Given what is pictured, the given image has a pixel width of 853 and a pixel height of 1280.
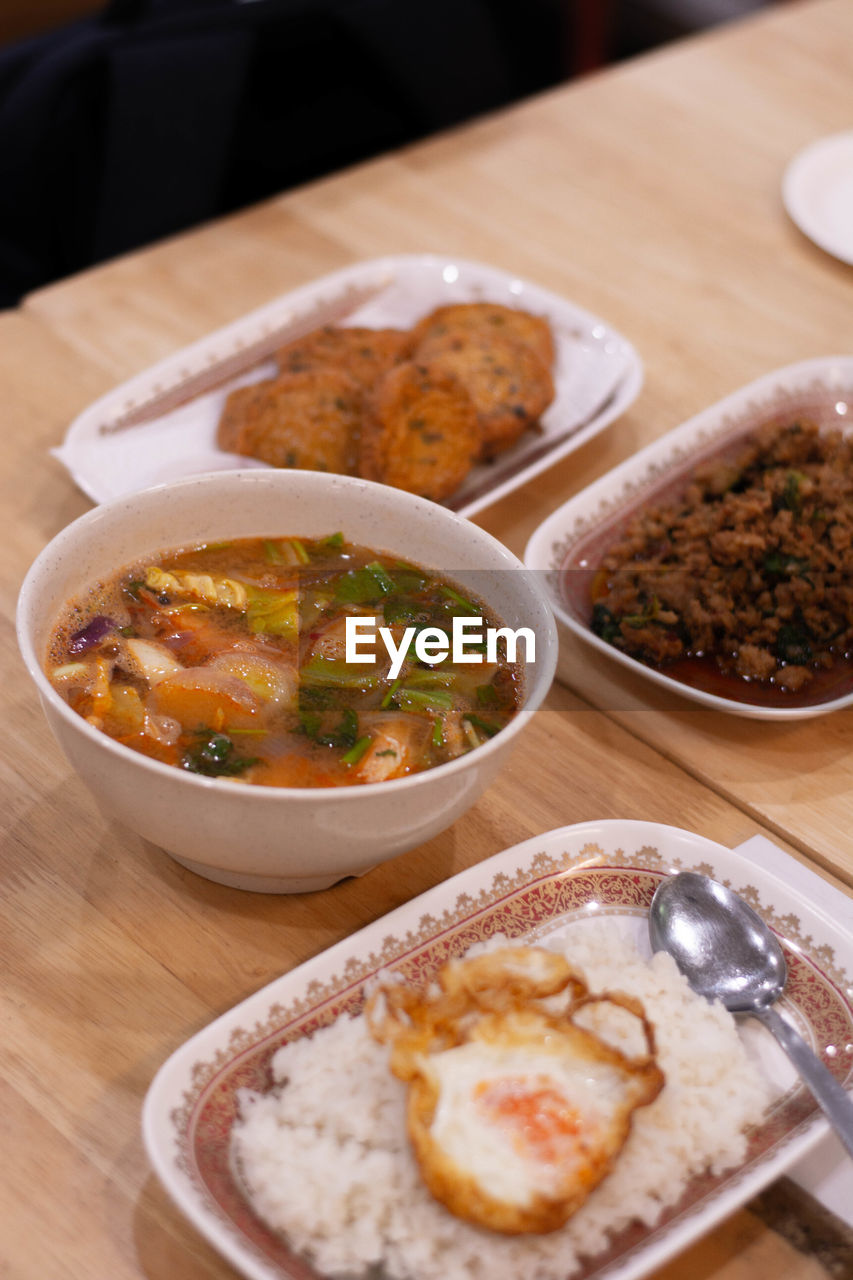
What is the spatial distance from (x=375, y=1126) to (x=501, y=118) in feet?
8.42

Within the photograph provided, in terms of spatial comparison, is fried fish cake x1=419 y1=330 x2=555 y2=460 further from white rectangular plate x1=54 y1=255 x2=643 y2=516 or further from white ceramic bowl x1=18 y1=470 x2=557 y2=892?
white ceramic bowl x1=18 y1=470 x2=557 y2=892

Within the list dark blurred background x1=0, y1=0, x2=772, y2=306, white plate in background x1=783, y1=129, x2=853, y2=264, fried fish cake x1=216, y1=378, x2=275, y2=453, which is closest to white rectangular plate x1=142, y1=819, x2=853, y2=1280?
fried fish cake x1=216, y1=378, x2=275, y2=453

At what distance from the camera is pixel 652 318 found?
2.45 metres

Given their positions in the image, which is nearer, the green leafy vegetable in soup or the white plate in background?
the green leafy vegetable in soup

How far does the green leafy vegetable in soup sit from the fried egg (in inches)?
9.9

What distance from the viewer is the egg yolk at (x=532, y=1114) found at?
103cm

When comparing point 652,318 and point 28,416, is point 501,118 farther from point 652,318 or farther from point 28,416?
point 28,416

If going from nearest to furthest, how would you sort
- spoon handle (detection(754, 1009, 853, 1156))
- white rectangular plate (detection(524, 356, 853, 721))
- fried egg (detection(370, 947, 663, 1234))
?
fried egg (detection(370, 947, 663, 1234)), spoon handle (detection(754, 1009, 853, 1156)), white rectangular plate (detection(524, 356, 853, 721))

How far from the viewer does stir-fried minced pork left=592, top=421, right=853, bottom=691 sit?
1.70 m

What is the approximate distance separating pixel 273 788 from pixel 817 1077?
57 centimetres

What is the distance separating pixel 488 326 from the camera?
2.19 meters

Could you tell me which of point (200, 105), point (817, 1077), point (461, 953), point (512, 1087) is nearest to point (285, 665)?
point (461, 953)

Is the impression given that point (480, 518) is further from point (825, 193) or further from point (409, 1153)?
point (825, 193)

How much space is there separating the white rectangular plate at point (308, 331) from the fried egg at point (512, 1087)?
0.85 metres
